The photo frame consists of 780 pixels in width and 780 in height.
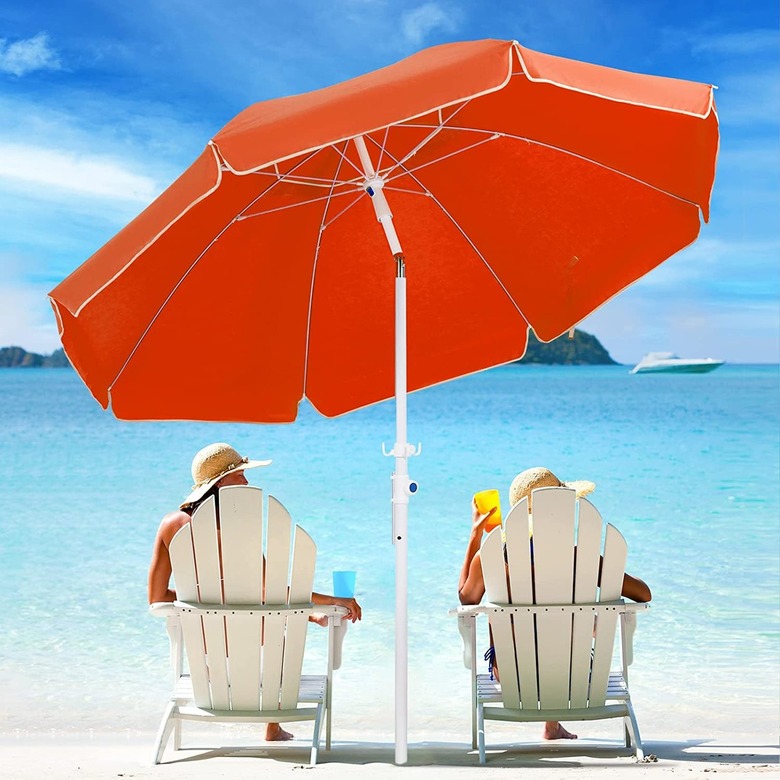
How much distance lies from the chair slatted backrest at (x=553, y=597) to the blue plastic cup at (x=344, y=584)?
45 centimetres

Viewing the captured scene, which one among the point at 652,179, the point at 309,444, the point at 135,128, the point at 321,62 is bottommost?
the point at 652,179

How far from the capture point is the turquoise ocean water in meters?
5.80

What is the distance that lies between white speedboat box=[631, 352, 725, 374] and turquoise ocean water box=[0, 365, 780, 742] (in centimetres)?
2715

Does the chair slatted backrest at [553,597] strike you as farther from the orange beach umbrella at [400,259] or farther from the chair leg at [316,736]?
the chair leg at [316,736]

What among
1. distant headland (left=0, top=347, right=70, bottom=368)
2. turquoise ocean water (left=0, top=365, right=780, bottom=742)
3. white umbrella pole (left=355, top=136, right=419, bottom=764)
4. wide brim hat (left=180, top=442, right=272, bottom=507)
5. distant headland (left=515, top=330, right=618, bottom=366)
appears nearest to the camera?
white umbrella pole (left=355, top=136, right=419, bottom=764)

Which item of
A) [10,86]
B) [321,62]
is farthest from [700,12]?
[10,86]

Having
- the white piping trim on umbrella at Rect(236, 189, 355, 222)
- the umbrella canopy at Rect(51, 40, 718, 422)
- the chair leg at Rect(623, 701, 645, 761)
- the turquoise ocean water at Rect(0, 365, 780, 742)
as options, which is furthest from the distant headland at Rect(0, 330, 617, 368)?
the chair leg at Rect(623, 701, 645, 761)

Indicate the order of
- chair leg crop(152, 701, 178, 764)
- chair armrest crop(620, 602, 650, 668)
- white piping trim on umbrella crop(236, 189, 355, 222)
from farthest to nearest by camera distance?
white piping trim on umbrella crop(236, 189, 355, 222) → chair armrest crop(620, 602, 650, 668) → chair leg crop(152, 701, 178, 764)

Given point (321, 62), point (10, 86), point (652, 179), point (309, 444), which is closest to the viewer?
point (652, 179)

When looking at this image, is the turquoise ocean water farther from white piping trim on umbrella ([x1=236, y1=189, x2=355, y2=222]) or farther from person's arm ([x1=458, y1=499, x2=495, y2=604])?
white piping trim on umbrella ([x1=236, y1=189, x2=355, y2=222])

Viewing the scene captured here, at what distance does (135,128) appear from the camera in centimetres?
4438

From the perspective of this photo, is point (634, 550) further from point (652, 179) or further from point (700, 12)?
point (700, 12)

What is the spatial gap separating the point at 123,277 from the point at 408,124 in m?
1.06

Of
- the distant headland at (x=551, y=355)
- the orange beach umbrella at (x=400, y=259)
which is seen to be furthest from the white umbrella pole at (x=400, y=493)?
the distant headland at (x=551, y=355)
